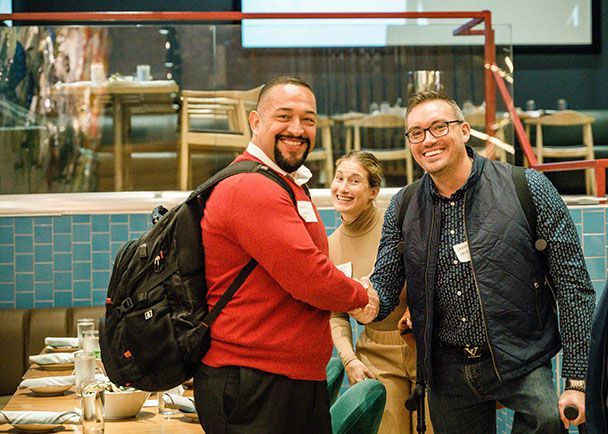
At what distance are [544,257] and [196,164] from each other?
408 centimetres

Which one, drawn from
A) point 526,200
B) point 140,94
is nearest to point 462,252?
point 526,200

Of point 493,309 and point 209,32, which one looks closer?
point 493,309

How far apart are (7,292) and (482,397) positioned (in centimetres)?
355

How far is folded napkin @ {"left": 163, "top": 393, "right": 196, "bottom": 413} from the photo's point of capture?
3.14 m

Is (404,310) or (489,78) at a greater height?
(489,78)

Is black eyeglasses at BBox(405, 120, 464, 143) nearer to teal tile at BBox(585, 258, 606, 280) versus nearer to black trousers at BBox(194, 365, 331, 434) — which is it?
black trousers at BBox(194, 365, 331, 434)

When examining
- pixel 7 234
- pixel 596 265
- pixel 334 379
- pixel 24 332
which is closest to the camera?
pixel 334 379

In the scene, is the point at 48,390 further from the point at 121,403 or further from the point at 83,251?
the point at 83,251

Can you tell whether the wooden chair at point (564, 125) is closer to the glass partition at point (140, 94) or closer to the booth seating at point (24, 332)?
the glass partition at point (140, 94)

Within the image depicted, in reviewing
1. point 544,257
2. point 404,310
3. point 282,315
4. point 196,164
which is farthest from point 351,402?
point 196,164

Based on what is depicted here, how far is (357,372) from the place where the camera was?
132 inches

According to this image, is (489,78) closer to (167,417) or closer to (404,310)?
(404,310)

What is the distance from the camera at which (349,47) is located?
22.9 feet

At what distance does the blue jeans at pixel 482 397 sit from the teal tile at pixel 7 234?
132 inches
